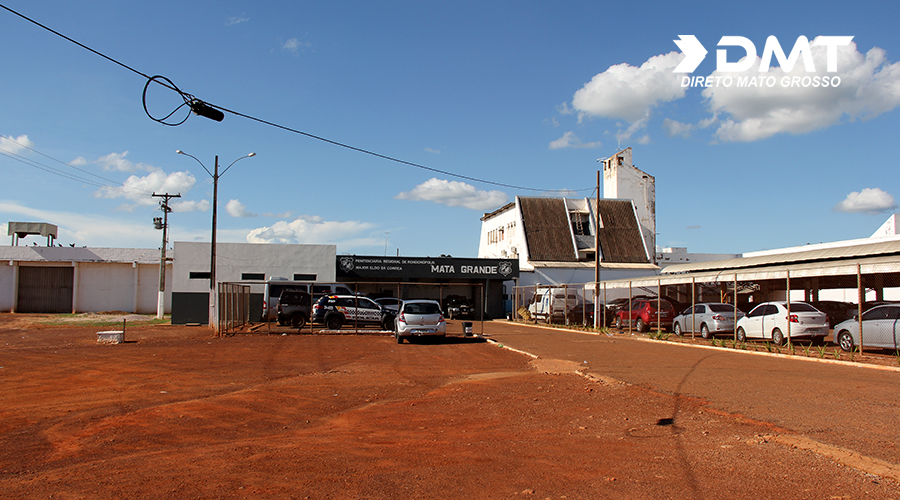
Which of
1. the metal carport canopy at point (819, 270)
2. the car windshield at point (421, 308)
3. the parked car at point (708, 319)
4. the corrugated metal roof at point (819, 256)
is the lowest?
the parked car at point (708, 319)

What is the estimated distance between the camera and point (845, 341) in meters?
17.3

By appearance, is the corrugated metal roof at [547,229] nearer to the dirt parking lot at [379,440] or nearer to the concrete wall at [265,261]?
the concrete wall at [265,261]

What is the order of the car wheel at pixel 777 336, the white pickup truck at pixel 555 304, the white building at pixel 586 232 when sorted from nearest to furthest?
the car wheel at pixel 777 336
the white pickup truck at pixel 555 304
the white building at pixel 586 232

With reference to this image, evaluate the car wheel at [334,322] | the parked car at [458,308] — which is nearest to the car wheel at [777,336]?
the car wheel at [334,322]

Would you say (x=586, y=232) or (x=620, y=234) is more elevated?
(x=586, y=232)

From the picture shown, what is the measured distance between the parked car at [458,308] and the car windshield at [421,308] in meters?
19.0

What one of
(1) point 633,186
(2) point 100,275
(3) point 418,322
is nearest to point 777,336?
(3) point 418,322

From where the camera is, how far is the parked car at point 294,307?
1096 inches

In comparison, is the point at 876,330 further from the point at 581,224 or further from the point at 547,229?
the point at 581,224

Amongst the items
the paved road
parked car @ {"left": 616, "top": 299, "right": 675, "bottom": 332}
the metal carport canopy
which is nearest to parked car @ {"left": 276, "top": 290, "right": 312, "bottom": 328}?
the paved road

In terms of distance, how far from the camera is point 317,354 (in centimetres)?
1778

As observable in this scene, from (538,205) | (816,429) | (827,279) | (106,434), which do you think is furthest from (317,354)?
(538,205)

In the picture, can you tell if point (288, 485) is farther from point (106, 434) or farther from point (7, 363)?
point (7, 363)

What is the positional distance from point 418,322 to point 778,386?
12.8 m
